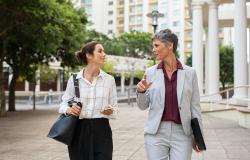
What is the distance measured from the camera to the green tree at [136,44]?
3280 inches

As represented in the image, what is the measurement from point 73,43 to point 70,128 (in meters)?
23.3

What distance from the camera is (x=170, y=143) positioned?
444 cm

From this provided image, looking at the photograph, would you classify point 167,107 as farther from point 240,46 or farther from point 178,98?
point 240,46

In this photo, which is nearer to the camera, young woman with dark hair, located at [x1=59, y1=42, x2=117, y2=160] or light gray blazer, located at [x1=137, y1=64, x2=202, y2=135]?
light gray blazer, located at [x1=137, y1=64, x2=202, y2=135]

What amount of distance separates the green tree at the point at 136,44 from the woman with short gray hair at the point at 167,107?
78.7 metres

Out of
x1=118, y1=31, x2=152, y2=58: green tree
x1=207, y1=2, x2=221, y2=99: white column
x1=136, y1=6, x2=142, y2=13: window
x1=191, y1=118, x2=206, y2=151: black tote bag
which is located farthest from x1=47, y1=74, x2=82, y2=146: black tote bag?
x1=136, y1=6, x2=142, y2=13: window

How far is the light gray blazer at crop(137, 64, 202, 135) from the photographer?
14.5 ft

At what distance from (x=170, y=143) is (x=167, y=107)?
341 millimetres

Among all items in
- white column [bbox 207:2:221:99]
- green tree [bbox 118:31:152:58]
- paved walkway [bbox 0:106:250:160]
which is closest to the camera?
paved walkway [bbox 0:106:250:160]

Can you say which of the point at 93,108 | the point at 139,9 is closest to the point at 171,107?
the point at 93,108

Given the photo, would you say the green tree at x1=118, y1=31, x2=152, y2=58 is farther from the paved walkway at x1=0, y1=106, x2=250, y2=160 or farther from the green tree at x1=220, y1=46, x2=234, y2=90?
the paved walkway at x1=0, y1=106, x2=250, y2=160

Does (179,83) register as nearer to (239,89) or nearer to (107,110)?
(107,110)

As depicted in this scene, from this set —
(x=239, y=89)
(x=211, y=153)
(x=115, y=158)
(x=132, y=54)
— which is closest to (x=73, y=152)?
(x=115, y=158)

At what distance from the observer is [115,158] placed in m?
9.35
